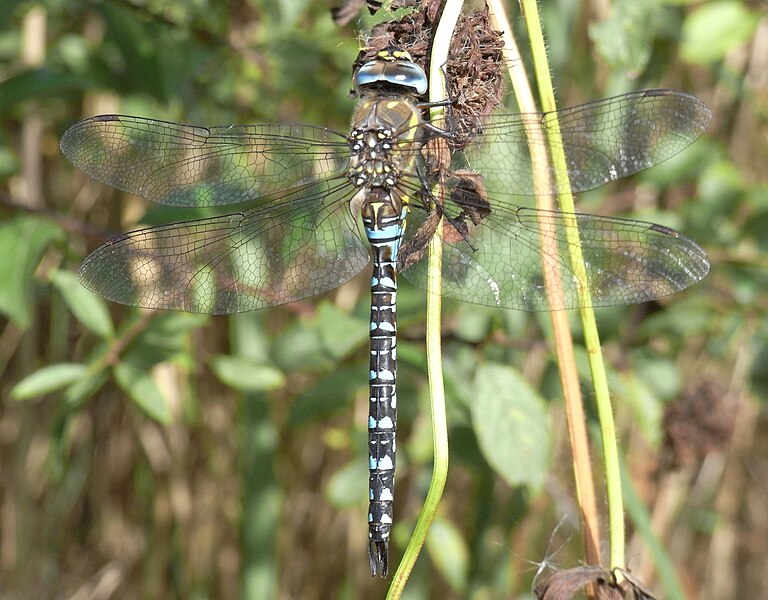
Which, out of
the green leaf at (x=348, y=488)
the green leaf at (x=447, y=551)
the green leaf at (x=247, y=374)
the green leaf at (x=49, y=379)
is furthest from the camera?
the green leaf at (x=447, y=551)

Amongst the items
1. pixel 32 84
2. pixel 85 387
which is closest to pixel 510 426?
pixel 85 387

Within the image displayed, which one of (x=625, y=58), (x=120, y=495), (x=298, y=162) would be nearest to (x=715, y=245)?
(x=625, y=58)

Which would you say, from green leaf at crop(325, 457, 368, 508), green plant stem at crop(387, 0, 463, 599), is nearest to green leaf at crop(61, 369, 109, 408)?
green leaf at crop(325, 457, 368, 508)

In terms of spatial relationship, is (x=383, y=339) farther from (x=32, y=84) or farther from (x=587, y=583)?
(x=32, y=84)

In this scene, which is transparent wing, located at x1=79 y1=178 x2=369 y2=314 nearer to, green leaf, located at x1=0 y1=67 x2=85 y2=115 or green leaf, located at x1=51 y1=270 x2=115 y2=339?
green leaf, located at x1=51 y1=270 x2=115 y2=339

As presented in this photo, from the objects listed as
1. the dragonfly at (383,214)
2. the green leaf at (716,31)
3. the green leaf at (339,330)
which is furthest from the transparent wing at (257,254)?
the green leaf at (716,31)

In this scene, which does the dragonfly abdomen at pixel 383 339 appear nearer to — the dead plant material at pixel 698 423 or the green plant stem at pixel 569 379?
the green plant stem at pixel 569 379
